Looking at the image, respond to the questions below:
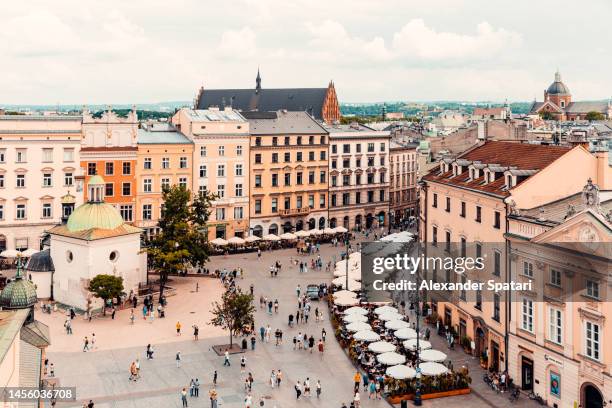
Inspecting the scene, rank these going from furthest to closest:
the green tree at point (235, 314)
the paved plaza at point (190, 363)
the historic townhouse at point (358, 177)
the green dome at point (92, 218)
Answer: the historic townhouse at point (358, 177) < the green dome at point (92, 218) < the green tree at point (235, 314) < the paved plaza at point (190, 363)

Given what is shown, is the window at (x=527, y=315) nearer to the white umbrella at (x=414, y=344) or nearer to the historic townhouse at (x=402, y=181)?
the white umbrella at (x=414, y=344)

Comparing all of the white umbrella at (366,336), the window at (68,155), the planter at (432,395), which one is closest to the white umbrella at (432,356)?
the planter at (432,395)

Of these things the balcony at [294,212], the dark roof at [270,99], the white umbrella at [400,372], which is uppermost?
the dark roof at [270,99]

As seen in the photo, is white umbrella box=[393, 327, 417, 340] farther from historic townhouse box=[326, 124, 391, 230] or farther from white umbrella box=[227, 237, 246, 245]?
historic townhouse box=[326, 124, 391, 230]

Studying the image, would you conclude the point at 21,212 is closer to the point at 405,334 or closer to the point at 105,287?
the point at 105,287

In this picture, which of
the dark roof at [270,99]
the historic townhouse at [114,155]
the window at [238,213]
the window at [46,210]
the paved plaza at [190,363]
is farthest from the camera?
the dark roof at [270,99]

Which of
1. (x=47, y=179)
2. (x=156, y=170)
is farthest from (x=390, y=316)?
(x=47, y=179)

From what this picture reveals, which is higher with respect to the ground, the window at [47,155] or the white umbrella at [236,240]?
Answer: the window at [47,155]
